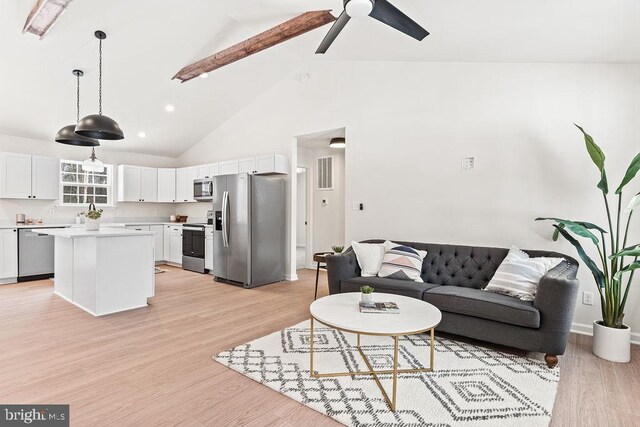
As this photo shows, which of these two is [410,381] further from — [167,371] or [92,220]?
[92,220]

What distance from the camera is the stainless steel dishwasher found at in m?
5.33

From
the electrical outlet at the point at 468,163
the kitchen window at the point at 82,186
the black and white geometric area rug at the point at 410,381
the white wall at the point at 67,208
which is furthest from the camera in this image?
the kitchen window at the point at 82,186

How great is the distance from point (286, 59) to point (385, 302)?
4182 mm

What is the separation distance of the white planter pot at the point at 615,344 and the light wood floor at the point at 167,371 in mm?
85

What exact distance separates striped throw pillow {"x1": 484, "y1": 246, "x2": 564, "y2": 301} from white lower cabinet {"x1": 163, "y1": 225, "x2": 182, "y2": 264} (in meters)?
5.66

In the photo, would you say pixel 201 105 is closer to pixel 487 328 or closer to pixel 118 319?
pixel 118 319

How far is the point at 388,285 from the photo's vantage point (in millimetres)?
3334

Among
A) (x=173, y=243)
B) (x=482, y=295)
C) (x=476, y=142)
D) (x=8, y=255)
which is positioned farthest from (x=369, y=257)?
(x=8, y=255)

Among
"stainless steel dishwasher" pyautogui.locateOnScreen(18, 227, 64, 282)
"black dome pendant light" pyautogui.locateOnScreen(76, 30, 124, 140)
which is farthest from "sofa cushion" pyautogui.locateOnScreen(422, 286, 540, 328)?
"stainless steel dishwasher" pyautogui.locateOnScreen(18, 227, 64, 282)

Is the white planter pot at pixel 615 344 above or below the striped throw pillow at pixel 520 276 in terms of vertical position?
below

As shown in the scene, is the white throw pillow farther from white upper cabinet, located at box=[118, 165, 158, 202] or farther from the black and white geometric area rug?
white upper cabinet, located at box=[118, 165, 158, 202]

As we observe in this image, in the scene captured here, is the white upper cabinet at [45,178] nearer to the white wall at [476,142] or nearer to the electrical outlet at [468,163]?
the white wall at [476,142]

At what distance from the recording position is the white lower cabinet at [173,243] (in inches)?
265

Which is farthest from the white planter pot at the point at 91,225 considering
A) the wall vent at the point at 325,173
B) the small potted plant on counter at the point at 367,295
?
the wall vent at the point at 325,173
